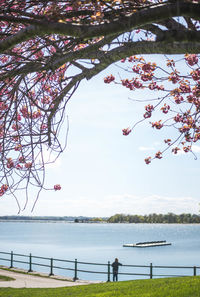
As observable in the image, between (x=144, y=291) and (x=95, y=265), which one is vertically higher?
(x=144, y=291)

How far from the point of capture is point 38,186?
5.59m

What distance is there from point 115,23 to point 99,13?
43cm

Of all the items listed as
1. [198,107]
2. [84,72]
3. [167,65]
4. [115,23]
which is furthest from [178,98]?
[115,23]

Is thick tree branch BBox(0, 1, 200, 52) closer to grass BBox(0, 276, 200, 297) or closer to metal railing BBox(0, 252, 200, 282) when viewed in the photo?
grass BBox(0, 276, 200, 297)

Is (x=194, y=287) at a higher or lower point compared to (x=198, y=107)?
lower

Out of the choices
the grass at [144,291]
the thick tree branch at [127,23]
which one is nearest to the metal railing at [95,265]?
the grass at [144,291]

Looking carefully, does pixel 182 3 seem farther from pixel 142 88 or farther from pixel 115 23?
pixel 142 88

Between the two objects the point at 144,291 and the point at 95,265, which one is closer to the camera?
the point at 144,291

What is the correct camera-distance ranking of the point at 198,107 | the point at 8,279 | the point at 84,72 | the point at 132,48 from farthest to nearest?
the point at 8,279 → the point at 198,107 → the point at 84,72 → the point at 132,48

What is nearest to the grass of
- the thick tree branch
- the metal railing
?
the metal railing

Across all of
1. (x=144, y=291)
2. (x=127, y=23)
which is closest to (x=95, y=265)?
(x=144, y=291)

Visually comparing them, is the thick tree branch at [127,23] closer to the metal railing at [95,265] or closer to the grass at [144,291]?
the grass at [144,291]

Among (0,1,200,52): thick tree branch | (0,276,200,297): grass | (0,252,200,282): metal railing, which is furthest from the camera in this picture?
(0,252,200,282): metal railing

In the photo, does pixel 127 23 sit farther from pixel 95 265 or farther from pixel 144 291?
pixel 95 265
